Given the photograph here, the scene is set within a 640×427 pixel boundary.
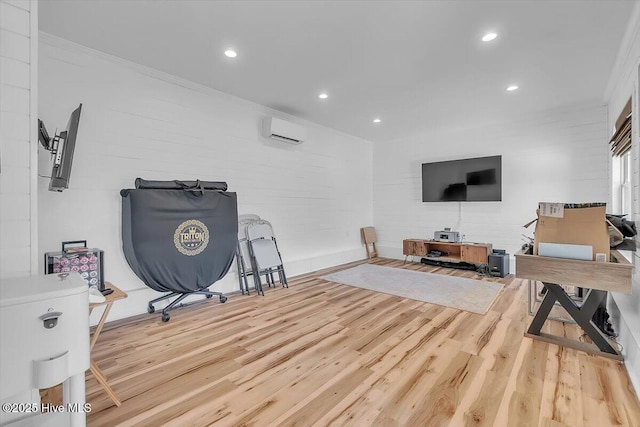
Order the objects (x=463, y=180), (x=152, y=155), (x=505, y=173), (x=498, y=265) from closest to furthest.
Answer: (x=152, y=155), (x=498, y=265), (x=505, y=173), (x=463, y=180)

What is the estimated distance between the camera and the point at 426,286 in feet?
13.4

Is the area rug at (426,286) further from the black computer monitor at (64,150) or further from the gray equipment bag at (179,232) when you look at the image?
the black computer monitor at (64,150)

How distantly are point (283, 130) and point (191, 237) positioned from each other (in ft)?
7.04

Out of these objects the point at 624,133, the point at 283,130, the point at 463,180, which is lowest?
the point at 463,180

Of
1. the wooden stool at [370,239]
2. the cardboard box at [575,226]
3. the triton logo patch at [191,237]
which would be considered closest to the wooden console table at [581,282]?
the cardboard box at [575,226]

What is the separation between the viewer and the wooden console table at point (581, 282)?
195 cm

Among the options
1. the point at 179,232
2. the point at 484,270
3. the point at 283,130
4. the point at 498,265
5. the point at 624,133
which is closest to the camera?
the point at 624,133

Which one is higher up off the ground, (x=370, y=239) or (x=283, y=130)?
(x=283, y=130)

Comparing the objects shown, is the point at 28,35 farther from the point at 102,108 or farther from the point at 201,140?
the point at 201,140

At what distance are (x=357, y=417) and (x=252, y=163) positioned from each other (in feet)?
11.4

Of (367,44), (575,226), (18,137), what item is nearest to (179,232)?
(18,137)

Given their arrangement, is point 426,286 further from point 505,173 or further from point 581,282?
point 505,173

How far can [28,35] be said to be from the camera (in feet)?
5.27

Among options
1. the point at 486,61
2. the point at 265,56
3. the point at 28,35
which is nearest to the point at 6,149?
the point at 28,35
